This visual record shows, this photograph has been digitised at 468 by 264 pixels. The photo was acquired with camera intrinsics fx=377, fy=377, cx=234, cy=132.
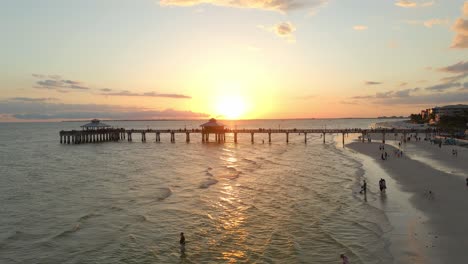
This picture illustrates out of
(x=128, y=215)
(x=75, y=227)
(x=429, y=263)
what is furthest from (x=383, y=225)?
(x=75, y=227)

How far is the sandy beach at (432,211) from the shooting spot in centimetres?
1653

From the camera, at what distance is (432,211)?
76.0 feet

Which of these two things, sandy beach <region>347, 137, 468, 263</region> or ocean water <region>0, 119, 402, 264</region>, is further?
ocean water <region>0, 119, 402, 264</region>

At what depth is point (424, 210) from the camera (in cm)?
2350

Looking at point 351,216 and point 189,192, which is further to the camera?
point 189,192

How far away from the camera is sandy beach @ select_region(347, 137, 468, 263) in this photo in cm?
1653

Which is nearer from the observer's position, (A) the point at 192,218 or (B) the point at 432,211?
(B) the point at 432,211

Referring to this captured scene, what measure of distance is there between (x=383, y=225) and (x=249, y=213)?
824cm

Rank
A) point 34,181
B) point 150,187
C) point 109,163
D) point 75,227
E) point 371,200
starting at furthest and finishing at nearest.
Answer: point 109,163 → point 34,181 → point 150,187 → point 371,200 → point 75,227

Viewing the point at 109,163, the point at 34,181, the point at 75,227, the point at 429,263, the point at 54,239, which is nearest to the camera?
the point at 429,263

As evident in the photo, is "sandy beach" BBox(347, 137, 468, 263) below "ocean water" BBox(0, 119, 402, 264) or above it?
above

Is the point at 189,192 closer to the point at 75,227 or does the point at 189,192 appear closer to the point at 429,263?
the point at 75,227

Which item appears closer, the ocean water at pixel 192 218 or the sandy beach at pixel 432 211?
the sandy beach at pixel 432 211

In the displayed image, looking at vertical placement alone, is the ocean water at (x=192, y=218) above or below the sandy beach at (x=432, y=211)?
below
